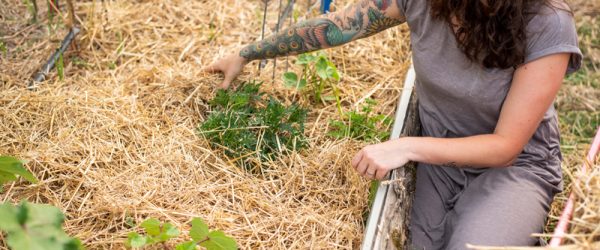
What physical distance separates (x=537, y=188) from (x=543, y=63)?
1.40 feet

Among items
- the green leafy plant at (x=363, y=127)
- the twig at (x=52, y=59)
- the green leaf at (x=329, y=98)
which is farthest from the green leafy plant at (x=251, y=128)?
the twig at (x=52, y=59)

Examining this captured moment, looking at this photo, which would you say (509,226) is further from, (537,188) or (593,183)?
(593,183)

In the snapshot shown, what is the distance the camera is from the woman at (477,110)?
1890 mm

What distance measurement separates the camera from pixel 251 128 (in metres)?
2.51

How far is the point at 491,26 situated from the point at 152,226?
1057 mm

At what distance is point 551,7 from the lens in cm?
188

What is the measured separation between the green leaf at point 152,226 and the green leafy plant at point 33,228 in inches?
15.2

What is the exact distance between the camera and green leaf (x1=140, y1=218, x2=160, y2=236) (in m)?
1.90

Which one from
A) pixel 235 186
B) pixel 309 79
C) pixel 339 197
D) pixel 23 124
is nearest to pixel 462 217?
Result: pixel 339 197

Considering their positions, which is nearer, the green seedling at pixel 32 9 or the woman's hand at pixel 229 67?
the woman's hand at pixel 229 67

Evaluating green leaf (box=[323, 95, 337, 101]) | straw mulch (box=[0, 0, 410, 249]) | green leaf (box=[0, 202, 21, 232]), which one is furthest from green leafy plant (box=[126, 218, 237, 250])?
green leaf (box=[323, 95, 337, 101])

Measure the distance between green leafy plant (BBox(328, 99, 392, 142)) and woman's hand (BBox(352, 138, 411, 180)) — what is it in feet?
1.56

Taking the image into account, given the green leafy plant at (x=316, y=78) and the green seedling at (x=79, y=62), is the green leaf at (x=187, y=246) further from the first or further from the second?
the green seedling at (x=79, y=62)

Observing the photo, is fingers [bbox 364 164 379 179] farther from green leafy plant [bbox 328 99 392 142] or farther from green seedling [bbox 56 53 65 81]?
green seedling [bbox 56 53 65 81]
